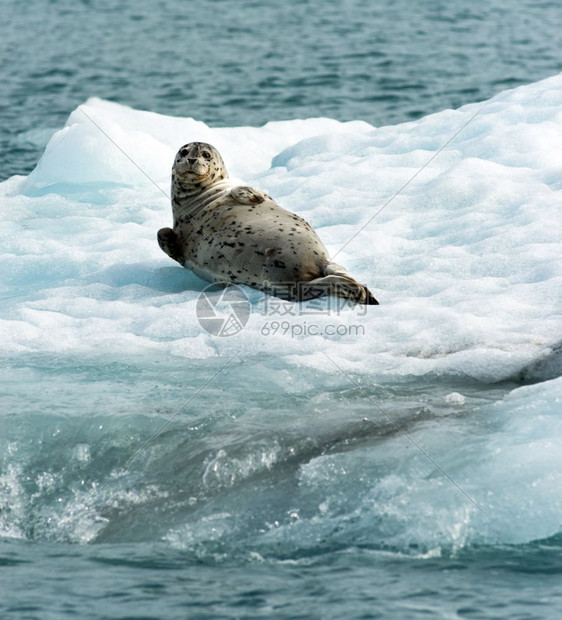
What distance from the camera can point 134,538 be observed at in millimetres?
3582

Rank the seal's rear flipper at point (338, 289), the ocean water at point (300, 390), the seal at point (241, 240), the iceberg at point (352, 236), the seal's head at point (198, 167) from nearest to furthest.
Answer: the ocean water at point (300, 390)
the iceberg at point (352, 236)
the seal's rear flipper at point (338, 289)
the seal at point (241, 240)
the seal's head at point (198, 167)

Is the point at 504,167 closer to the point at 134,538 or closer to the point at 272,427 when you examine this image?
the point at 272,427

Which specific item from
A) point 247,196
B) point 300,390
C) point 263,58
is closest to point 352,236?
point 247,196

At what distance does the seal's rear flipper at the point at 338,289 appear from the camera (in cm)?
555

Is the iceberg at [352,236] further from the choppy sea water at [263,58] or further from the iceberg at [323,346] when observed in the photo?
the choppy sea water at [263,58]

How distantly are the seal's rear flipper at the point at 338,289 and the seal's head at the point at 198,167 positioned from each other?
58.1 inches

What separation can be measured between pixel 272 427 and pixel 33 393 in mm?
1219

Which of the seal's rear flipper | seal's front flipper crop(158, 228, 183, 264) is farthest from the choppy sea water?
the seal's rear flipper

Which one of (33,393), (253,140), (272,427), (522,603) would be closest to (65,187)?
(253,140)

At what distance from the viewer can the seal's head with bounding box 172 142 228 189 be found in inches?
268

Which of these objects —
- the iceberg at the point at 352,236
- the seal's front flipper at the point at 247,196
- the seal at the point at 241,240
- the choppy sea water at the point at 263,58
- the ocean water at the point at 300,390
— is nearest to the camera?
the ocean water at the point at 300,390

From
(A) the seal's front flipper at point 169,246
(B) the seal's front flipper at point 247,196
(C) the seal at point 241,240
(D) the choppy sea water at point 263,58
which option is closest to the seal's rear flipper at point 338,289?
(C) the seal at point 241,240

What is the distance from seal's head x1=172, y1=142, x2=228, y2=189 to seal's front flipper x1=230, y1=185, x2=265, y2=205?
438mm

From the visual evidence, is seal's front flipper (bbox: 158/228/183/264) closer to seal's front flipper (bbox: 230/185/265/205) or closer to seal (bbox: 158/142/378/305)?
seal (bbox: 158/142/378/305)
